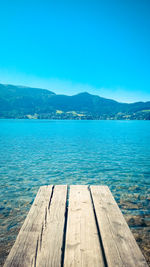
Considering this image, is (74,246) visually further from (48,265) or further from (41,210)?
(41,210)

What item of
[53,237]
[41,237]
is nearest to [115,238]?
[53,237]

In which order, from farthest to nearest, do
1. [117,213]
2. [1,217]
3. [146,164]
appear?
1. [146,164]
2. [1,217]
3. [117,213]

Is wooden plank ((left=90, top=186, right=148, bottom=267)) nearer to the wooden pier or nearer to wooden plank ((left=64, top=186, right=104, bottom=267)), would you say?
the wooden pier

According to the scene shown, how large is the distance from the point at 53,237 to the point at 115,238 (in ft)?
3.43

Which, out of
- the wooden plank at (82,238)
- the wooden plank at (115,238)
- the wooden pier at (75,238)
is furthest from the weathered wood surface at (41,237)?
the wooden plank at (115,238)

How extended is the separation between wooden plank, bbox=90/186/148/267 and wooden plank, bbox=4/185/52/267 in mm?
1113

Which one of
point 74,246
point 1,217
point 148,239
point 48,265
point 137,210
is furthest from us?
point 137,210

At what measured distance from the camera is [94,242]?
301 centimetres

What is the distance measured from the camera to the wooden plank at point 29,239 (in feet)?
8.51

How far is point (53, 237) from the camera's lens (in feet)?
10.3

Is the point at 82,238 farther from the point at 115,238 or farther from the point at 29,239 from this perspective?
the point at 29,239

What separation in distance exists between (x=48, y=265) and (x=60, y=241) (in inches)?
20.7

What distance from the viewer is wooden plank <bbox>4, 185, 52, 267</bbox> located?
2594 mm

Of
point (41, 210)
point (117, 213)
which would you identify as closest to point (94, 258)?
point (117, 213)
